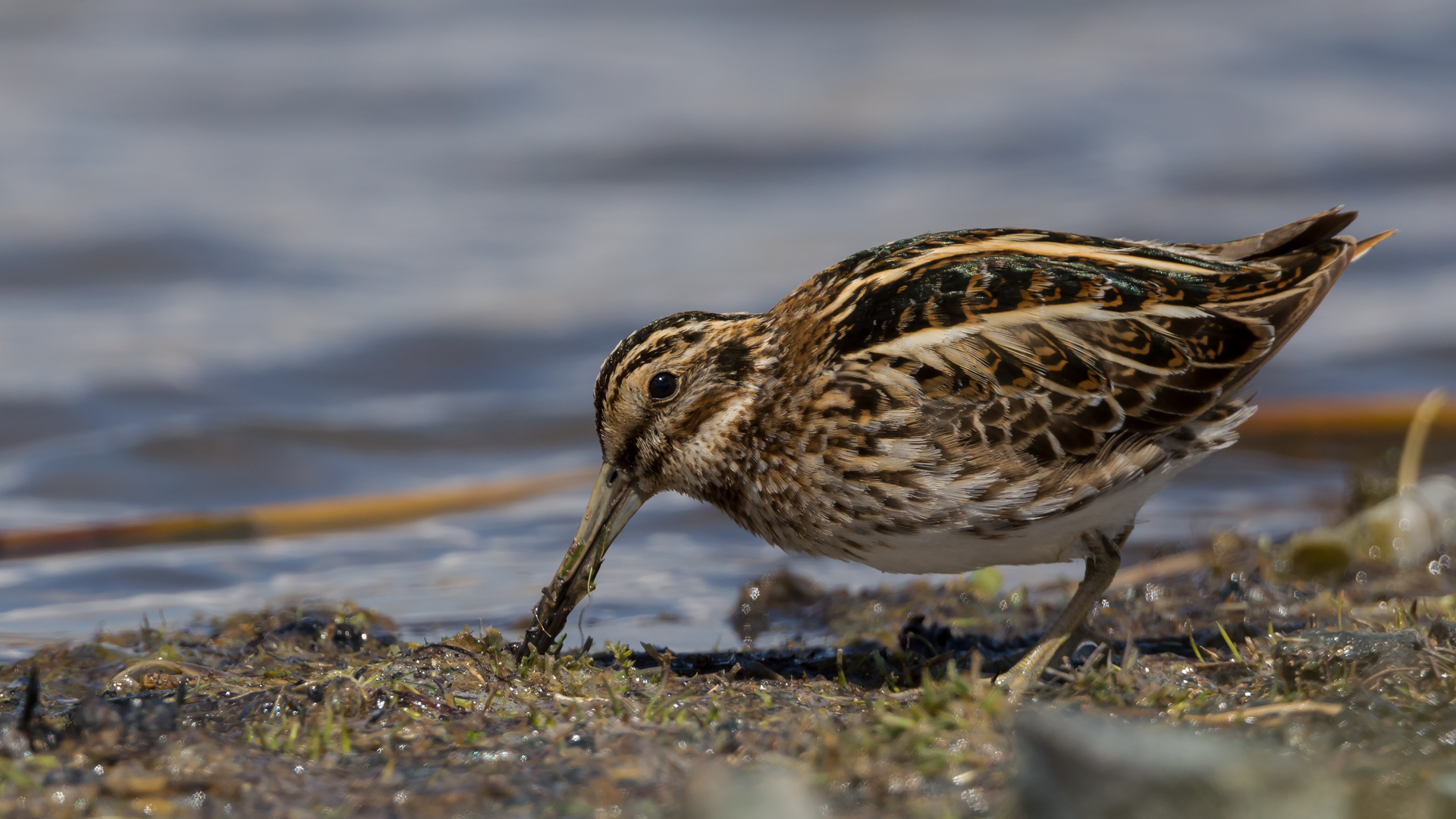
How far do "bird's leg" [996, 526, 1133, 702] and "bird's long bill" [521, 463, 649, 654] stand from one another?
1753mm

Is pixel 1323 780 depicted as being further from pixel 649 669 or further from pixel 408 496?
pixel 408 496

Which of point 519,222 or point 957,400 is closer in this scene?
point 957,400

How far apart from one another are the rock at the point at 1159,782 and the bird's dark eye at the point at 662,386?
9.87 ft

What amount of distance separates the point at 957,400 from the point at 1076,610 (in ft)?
3.56

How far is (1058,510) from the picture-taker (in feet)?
19.2

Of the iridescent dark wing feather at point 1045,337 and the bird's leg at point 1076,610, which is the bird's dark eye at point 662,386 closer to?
the iridescent dark wing feather at point 1045,337

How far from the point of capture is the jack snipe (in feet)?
19.1

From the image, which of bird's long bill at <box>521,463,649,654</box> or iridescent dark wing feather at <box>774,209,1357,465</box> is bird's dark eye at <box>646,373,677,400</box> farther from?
iridescent dark wing feather at <box>774,209,1357,465</box>

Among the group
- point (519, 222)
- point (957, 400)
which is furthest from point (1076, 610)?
point (519, 222)

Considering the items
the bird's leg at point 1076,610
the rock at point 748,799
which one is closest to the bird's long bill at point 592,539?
the bird's leg at point 1076,610

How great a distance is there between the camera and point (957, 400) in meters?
5.88

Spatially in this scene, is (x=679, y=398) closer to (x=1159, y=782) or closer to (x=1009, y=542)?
(x=1009, y=542)

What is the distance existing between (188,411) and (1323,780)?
11062 millimetres

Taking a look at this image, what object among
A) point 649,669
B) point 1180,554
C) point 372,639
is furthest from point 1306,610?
point 372,639
